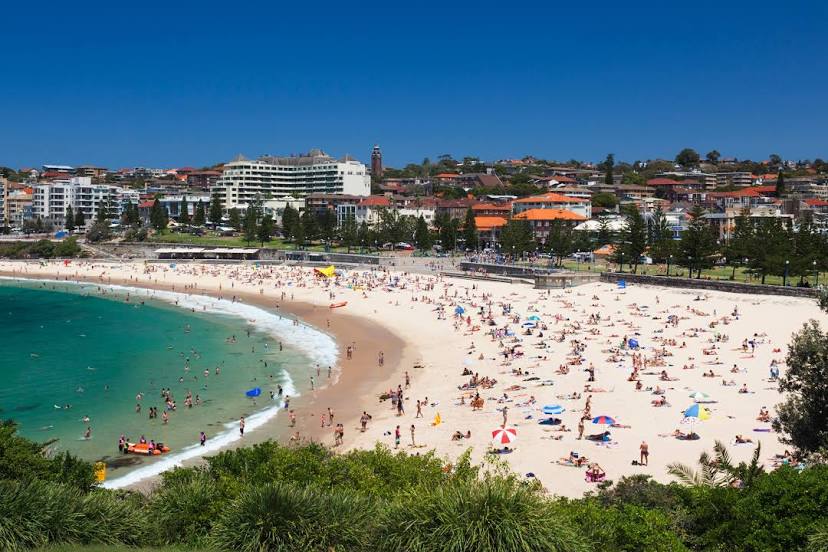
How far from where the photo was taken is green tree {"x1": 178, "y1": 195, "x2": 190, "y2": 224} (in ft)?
317

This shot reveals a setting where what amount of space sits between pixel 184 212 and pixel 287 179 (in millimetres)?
24019

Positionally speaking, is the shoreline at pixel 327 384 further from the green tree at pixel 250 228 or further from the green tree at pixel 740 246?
the green tree at pixel 250 228

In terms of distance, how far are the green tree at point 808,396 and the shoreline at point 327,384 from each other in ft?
32.7

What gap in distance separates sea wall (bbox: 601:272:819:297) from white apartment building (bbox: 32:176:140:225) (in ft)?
276

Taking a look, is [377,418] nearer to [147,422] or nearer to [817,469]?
[147,422]

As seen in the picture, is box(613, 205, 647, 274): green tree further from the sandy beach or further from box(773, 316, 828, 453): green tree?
box(773, 316, 828, 453): green tree

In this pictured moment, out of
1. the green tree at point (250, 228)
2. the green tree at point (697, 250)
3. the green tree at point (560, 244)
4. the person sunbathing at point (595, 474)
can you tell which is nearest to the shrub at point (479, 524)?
the person sunbathing at point (595, 474)

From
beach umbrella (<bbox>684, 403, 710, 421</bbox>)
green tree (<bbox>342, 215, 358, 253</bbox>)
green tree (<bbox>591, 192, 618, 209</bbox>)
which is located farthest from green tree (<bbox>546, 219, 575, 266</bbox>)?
beach umbrella (<bbox>684, 403, 710, 421</bbox>)

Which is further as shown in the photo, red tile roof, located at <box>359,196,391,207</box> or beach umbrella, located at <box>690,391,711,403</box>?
red tile roof, located at <box>359,196,391,207</box>

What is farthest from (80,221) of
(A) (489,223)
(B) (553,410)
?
(B) (553,410)

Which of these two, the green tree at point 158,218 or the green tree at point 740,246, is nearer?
the green tree at point 740,246

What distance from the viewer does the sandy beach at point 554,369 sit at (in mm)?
17656

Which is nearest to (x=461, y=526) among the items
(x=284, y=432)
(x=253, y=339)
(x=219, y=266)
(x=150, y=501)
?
(x=150, y=501)

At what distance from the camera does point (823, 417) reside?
11219 millimetres
